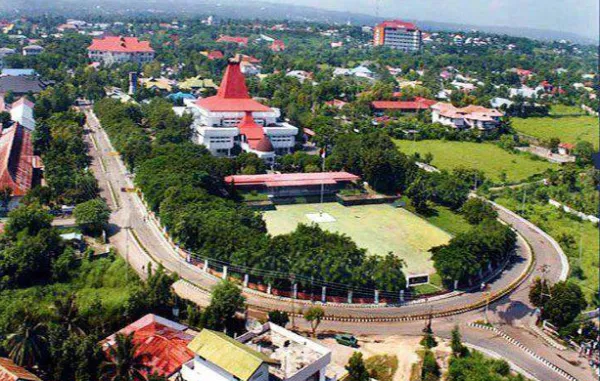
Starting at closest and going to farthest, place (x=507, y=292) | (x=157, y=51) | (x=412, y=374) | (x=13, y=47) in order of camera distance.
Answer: (x=412, y=374) → (x=507, y=292) → (x=13, y=47) → (x=157, y=51)

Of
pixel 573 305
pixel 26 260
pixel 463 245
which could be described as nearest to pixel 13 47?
pixel 26 260

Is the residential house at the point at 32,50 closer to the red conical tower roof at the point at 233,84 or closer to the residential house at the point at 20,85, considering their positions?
the residential house at the point at 20,85

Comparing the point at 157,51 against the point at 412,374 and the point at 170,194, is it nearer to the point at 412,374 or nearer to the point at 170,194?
the point at 170,194

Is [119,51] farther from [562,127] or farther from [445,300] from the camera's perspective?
[445,300]

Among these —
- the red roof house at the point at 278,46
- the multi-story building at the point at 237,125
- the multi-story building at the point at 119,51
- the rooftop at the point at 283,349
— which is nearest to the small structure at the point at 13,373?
the rooftop at the point at 283,349

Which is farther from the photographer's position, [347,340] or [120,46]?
[120,46]

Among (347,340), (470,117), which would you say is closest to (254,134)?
(470,117)

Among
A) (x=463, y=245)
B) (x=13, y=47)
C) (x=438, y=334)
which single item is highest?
(x=13, y=47)
